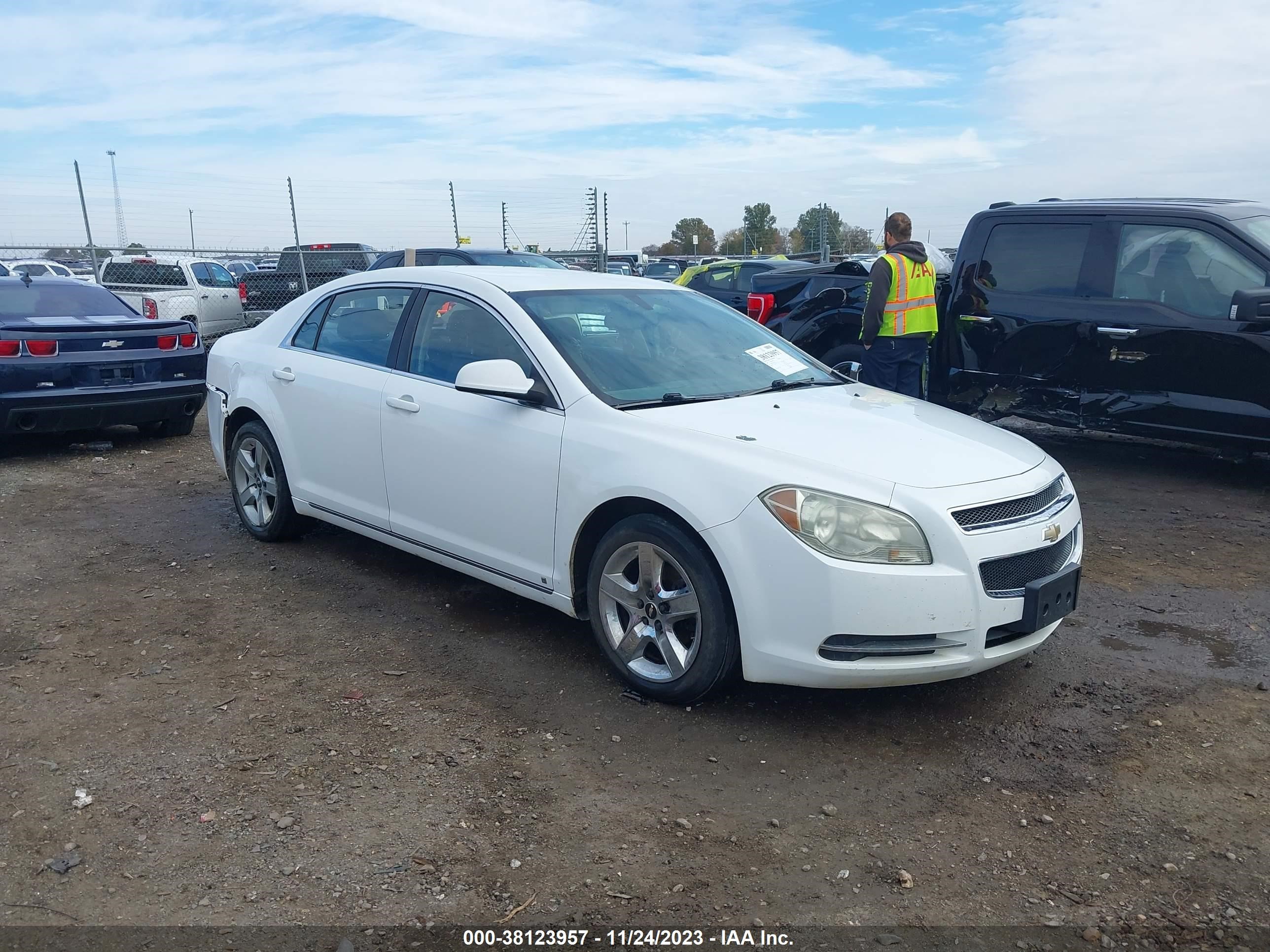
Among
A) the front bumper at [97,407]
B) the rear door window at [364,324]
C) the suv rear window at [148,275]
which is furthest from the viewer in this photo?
the suv rear window at [148,275]

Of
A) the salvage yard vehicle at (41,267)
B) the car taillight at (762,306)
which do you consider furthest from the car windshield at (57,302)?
the salvage yard vehicle at (41,267)

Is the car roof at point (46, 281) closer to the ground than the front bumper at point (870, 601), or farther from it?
farther from it

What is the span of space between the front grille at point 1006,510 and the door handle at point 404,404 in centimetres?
236

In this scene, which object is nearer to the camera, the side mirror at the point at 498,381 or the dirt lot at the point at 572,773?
the dirt lot at the point at 572,773

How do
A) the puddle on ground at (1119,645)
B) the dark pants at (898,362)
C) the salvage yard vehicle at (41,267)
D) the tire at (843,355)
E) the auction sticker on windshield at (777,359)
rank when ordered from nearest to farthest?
the puddle on ground at (1119,645) < the auction sticker on windshield at (777,359) < the dark pants at (898,362) < the tire at (843,355) < the salvage yard vehicle at (41,267)

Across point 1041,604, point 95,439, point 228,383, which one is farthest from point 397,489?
point 95,439

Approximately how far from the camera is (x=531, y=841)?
297 cm

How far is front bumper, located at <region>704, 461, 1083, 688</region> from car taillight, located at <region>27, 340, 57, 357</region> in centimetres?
649

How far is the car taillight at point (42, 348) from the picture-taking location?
7812 mm

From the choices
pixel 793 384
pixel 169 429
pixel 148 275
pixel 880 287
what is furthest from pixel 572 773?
pixel 148 275

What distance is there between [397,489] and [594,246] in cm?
1723

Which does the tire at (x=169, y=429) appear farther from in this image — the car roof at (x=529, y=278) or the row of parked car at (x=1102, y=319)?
the car roof at (x=529, y=278)

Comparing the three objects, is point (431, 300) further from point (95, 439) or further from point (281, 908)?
point (95, 439)

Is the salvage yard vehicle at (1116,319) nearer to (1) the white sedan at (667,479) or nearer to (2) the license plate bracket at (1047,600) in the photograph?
(1) the white sedan at (667,479)
